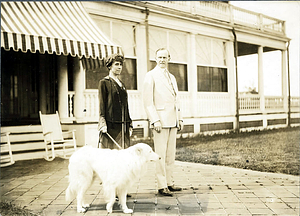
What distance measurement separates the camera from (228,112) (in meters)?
5.55

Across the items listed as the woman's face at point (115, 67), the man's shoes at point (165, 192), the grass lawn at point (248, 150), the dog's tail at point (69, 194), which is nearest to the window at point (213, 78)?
the grass lawn at point (248, 150)

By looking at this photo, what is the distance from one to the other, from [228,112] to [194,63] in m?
1.26

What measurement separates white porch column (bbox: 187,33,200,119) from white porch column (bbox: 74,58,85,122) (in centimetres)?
208

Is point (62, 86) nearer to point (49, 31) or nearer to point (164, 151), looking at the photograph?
point (49, 31)

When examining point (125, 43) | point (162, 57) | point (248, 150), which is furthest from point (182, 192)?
point (125, 43)

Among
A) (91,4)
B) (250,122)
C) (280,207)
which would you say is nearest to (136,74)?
(91,4)

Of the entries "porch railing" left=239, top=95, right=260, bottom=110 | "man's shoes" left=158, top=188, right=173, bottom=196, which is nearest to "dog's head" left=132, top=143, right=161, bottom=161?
"man's shoes" left=158, top=188, right=173, bottom=196

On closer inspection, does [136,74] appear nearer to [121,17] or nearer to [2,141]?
[121,17]

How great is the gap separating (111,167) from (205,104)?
2.72 m

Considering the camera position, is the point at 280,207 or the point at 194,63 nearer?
the point at 280,207

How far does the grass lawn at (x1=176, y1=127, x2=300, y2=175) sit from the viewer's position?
211 inches

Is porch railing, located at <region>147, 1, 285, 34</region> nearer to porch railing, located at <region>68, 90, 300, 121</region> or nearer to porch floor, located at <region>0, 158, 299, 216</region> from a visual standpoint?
porch railing, located at <region>68, 90, 300, 121</region>

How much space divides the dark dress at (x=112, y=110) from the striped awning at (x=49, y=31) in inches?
72.9

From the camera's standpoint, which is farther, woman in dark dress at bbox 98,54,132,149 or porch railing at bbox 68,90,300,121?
porch railing at bbox 68,90,300,121
